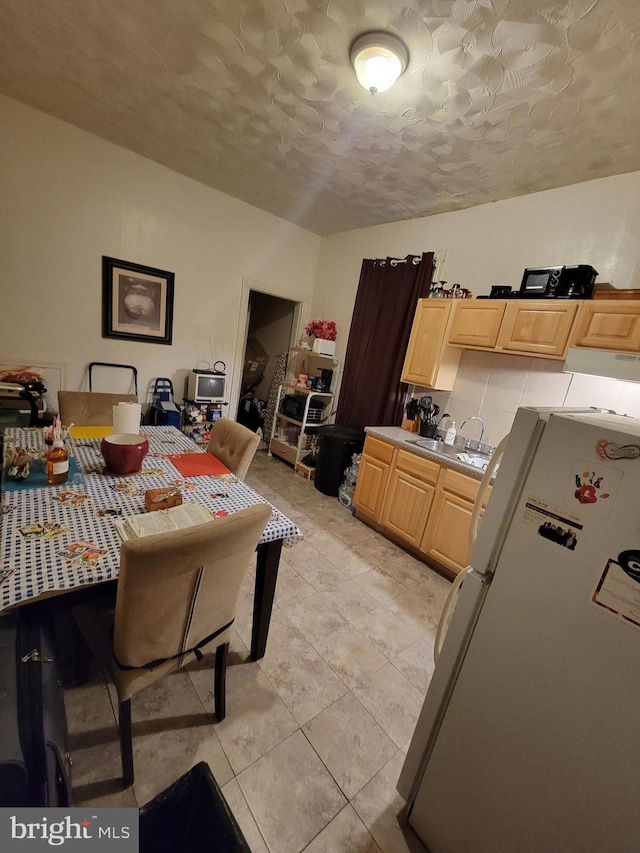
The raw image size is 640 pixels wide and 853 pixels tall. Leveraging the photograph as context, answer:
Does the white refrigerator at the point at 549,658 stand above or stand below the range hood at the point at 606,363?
below

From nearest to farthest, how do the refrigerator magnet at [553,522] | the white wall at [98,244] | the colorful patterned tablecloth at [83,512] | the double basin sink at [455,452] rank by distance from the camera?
the refrigerator magnet at [553,522], the colorful patterned tablecloth at [83,512], the double basin sink at [455,452], the white wall at [98,244]

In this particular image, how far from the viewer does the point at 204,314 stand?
12.0 feet

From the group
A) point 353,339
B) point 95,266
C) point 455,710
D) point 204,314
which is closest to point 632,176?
point 353,339

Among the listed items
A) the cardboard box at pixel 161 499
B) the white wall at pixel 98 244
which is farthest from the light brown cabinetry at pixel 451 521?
the white wall at pixel 98 244

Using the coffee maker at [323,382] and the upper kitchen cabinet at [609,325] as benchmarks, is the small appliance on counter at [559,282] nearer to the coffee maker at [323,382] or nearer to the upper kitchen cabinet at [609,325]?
the upper kitchen cabinet at [609,325]

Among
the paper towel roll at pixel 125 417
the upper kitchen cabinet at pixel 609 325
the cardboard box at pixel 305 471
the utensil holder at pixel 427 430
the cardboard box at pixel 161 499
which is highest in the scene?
the upper kitchen cabinet at pixel 609 325

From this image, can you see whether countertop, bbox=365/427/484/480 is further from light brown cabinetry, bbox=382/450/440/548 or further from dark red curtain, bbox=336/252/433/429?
dark red curtain, bbox=336/252/433/429

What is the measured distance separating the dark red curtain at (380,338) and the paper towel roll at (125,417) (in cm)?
230

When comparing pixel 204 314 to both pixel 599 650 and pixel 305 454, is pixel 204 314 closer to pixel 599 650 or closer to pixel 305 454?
pixel 305 454

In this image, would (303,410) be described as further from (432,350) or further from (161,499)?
(161,499)

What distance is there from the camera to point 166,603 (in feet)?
3.16

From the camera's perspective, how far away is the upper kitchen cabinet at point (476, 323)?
7.64 feet

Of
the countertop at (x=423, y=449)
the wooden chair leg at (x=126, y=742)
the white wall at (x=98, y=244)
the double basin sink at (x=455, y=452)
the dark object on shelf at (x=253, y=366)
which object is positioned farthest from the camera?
the dark object on shelf at (x=253, y=366)

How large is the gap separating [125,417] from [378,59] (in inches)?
79.7
